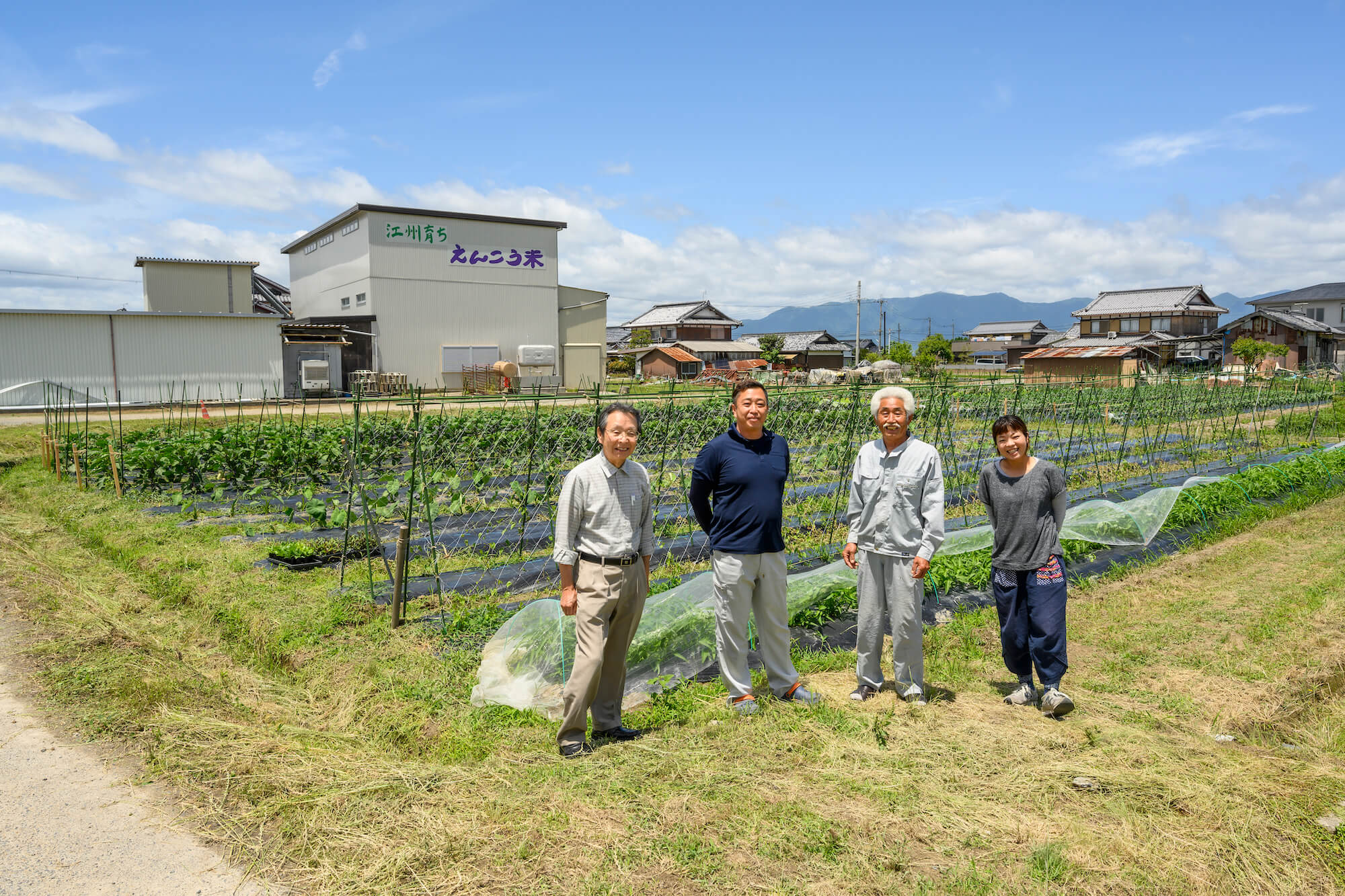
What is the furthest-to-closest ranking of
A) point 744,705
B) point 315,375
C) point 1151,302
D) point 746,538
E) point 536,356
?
point 1151,302, point 536,356, point 315,375, point 744,705, point 746,538

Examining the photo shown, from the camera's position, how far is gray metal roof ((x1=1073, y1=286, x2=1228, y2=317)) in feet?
142

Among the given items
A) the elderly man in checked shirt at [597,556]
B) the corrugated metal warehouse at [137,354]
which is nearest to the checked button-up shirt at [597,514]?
the elderly man in checked shirt at [597,556]

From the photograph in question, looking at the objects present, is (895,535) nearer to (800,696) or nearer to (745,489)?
(745,489)

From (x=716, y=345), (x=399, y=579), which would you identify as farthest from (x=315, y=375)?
(x=716, y=345)

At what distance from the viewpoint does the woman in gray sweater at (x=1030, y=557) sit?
357 centimetres

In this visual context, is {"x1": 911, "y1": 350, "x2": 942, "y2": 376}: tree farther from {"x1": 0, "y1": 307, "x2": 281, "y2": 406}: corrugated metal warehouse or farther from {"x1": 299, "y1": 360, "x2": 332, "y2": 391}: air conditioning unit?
{"x1": 0, "y1": 307, "x2": 281, "y2": 406}: corrugated metal warehouse

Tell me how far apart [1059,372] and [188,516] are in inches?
1316

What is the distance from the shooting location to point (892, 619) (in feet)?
11.9

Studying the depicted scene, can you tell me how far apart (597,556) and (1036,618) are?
6.47ft

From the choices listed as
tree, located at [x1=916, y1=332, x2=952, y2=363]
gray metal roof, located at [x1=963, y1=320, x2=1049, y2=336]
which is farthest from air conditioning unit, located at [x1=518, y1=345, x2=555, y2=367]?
gray metal roof, located at [x1=963, y1=320, x2=1049, y2=336]

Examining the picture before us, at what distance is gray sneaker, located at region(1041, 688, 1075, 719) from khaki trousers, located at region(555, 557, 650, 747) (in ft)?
6.15

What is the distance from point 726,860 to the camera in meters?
2.55

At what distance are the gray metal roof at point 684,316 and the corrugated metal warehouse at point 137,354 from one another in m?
30.6

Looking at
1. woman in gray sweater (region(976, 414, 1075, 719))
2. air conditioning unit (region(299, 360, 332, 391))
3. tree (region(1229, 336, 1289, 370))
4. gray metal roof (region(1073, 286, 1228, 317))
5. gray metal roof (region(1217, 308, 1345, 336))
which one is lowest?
woman in gray sweater (region(976, 414, 1075, 719))
